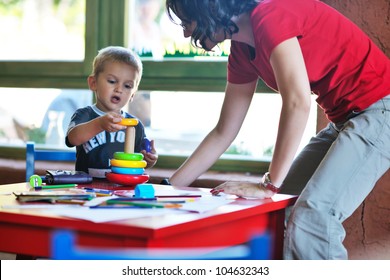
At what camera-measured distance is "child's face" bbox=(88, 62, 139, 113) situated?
244cm

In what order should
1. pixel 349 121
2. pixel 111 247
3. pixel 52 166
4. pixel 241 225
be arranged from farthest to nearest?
1. pixel 52 166
2. pixel 349 121
3. pixel 241 225
4. pixel 111 247

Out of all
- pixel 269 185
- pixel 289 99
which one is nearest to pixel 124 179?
pixel 269 185

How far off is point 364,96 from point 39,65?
6.42ft

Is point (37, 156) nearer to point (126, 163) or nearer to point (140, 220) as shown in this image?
point (126, 163)

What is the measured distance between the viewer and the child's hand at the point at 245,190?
5.63 feet

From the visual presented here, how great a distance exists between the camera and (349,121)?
1891 millimetres

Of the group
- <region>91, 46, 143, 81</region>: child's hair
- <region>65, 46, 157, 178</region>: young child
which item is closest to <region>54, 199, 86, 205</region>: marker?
<region>65, 46, 157, 178</region>: young child

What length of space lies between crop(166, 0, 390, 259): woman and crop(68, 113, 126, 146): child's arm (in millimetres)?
327

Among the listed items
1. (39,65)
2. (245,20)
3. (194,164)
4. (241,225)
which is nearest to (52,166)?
(39,65)

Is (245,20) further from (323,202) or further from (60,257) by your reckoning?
(60,257)

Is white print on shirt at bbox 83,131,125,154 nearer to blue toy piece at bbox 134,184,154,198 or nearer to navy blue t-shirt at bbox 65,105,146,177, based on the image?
navy blue t-shirt at bbox 65,105,146,177

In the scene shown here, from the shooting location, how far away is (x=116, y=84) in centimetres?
245

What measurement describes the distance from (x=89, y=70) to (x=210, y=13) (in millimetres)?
1538

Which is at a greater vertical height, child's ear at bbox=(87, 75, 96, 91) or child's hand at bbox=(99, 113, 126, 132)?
child's ear at bbox=(87, 75, 96, 91)
